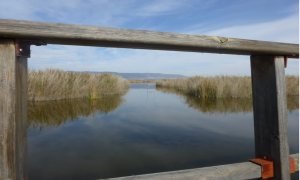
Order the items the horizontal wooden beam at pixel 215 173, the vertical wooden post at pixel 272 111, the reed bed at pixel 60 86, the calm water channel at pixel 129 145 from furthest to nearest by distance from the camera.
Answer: the reed bed at pixel 60 86, the calm water channel at pixel 129 145, the vertical wooden post at pixel 272 111, the horizontal wooden beam at pixel 215 173

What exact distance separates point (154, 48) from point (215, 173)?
72 cm

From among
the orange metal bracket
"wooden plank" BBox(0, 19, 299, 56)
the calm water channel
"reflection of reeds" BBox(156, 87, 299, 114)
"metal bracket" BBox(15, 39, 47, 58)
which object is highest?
"wooden plank" BBox(0, 19, 299, 56)

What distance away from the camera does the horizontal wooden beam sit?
85 centimetres

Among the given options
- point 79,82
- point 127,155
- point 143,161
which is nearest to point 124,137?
point 127,155

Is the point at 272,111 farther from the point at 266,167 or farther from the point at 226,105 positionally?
the point at 226,105

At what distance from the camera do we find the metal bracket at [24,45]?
0.73m

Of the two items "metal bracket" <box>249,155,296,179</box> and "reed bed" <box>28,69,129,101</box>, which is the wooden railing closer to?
"metal bracket" <box>249,155,296,179</box>

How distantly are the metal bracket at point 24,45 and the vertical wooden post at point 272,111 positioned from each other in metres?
1.22

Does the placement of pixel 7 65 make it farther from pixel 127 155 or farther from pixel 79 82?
pixel 79 82

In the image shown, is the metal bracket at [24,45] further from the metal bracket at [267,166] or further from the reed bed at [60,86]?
the reed bed at [60,86]

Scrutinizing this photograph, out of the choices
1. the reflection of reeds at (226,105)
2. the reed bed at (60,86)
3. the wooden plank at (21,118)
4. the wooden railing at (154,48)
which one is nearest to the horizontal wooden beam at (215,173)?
the wooden railing at (154,48)

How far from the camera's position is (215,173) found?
0.91m

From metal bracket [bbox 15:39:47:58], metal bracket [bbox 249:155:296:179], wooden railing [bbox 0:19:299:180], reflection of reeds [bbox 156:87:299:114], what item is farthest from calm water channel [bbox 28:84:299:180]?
reflection of reeds [bbox 156:87:299:114]

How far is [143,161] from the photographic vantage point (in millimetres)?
1746
